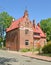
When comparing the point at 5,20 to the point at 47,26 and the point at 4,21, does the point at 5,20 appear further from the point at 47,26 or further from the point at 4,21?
the point at 47,26

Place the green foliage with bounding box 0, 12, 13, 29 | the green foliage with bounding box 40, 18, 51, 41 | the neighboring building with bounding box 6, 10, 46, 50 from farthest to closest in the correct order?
the green foliage with bounding box 40, 18, 51, 41, the green foliage with bounding box 0, 12, 13, 29, the neighboring building with bounding box 6, 10, 46, 50

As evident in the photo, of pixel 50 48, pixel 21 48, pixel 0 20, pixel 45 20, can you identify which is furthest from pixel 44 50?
pixel 45 20

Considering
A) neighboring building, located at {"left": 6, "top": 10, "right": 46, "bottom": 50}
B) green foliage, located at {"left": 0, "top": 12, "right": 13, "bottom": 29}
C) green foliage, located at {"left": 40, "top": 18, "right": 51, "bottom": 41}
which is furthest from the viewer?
green foliage, located at {"left": 40, "top": 18, "right": 51, "bottom": 41}

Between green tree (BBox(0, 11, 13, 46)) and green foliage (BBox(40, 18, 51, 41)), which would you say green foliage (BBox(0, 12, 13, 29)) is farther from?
green foliage (BBox(40, 18, 51, 41))

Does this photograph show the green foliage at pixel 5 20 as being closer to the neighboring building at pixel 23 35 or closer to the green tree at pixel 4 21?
the green tree at pixel 4 21

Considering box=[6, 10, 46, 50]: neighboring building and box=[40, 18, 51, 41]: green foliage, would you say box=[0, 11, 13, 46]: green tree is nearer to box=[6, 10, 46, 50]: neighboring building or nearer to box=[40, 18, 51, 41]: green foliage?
box=[40, 18, 51, 41]: green foliage

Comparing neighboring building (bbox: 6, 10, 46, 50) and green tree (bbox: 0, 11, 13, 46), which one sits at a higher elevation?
green tree (bbox: 0, 11, 13, 46)

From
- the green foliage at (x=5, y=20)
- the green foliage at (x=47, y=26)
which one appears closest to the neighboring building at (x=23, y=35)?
the green foliage at (x=5, y=20)

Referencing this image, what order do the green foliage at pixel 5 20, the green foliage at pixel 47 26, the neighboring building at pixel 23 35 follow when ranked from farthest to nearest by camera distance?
1. the green foliage at pixel 47 26
2. the green foliage at pixel 5 20
3. the neighboring building at pixel 23 35

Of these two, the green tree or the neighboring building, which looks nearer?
the neighboring building

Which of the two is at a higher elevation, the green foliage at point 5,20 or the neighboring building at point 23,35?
the green foliage at point 5,20

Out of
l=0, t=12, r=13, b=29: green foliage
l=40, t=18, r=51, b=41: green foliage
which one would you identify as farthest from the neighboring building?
l=40, t=18, r=51, b=41: green foliage

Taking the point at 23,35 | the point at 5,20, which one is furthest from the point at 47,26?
the point at 23,35

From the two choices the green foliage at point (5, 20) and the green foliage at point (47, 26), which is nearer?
the green foliage at point (5, 20)
